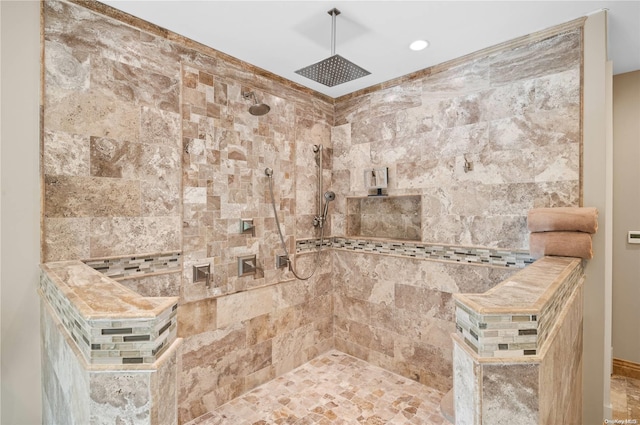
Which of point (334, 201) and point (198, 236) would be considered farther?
point (334, 201)

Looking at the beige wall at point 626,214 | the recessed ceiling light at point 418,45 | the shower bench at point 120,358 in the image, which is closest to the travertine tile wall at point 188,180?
the shower bench at point 120,358

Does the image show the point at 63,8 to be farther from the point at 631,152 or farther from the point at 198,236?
the point at 631,152

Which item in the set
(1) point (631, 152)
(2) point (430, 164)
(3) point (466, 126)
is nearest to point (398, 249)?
(2) point (430, 164)

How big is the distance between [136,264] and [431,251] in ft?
7.39

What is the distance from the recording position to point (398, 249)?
2826mm

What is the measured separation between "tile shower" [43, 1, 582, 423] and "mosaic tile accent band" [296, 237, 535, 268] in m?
0.01

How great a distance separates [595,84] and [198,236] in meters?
2.84

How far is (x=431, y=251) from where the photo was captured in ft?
8.54

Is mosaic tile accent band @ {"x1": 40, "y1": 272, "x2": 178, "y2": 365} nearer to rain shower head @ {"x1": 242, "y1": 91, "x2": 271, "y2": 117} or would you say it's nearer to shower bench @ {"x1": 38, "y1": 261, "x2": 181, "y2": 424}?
shower bench @ {"x1": 38, "y1": 261, "x2": 181, "y2": 424}

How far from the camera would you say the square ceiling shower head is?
197 centimetres

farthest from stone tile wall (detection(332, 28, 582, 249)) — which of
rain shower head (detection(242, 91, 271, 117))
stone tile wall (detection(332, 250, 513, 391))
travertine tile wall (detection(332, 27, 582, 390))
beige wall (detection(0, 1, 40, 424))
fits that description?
beige wall (detection(0, 1, 40, 424))

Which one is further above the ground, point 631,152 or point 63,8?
point 63,8

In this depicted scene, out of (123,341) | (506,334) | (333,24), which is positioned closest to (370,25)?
(333,24)

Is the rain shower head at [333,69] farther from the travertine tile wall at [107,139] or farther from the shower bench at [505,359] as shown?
the shower bench at [505,359]
